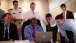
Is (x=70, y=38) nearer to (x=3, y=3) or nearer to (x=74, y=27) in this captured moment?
(x=74, y=27)

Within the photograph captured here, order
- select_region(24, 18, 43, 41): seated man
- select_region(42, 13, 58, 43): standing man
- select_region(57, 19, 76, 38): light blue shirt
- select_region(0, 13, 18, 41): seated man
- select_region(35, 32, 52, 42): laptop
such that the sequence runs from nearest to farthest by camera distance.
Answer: select_region(35, 32, 52, 42): laptop → select_region(57, 19, 76, 38): light blue shirt → select_region(24, 18, 43, 41): seated man → select_region(0, 13, 18, 41): seated man → select_region(42, 13, 58, 43): standing man

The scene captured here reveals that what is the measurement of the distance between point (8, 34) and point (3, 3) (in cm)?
316

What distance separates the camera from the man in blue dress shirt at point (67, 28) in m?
3.15

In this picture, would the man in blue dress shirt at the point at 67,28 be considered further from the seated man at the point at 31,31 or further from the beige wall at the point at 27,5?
the beige wall at the point at 27,5

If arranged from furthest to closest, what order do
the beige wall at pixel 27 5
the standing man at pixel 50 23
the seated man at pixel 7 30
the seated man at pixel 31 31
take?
1. the beige wall at pixel 27 5
2. the standing man at pixel 50 23
3. the seated man at pixel 7 30
4. the seated man at pixel 31 31

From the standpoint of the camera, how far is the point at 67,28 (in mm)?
3225

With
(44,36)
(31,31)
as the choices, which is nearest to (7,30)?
(31,31)

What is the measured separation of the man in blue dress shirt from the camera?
10.3 ft

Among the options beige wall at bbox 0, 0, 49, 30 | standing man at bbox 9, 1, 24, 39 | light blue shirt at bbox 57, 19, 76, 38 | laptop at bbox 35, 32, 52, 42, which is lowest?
laptop at bbox 35, 32, 52, 42

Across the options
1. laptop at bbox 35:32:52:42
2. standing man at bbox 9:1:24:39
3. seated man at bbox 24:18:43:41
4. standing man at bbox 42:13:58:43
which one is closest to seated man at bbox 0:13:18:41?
seated man at bbox 24:18:43:41

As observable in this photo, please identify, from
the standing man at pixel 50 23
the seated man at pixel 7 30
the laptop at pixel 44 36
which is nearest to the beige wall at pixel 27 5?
the standing man at pixel 50 23

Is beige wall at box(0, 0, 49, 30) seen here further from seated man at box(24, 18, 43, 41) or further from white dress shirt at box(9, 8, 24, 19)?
seated man at box(24, 18, 43, 41)

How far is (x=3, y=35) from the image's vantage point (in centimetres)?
384

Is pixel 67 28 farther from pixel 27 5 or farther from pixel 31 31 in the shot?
pixel 27 5
